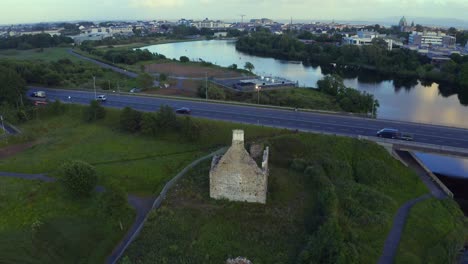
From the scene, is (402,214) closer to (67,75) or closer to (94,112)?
(94,112)

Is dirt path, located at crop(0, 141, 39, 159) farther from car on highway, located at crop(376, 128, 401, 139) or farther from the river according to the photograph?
the river

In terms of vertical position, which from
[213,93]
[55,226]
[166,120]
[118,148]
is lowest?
[55,226]

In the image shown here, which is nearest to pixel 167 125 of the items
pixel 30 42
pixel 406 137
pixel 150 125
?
pixel 150 125

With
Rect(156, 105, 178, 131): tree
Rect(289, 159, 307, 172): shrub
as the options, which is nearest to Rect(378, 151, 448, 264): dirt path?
Rect(289, 159, 307, 172): shrub

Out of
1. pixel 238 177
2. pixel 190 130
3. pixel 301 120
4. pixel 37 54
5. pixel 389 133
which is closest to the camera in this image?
pixel 238 177

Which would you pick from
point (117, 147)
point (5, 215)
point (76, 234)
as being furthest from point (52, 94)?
point (76, 234)

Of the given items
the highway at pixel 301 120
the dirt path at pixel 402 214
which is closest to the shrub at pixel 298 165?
the highway at pixel 301 120
